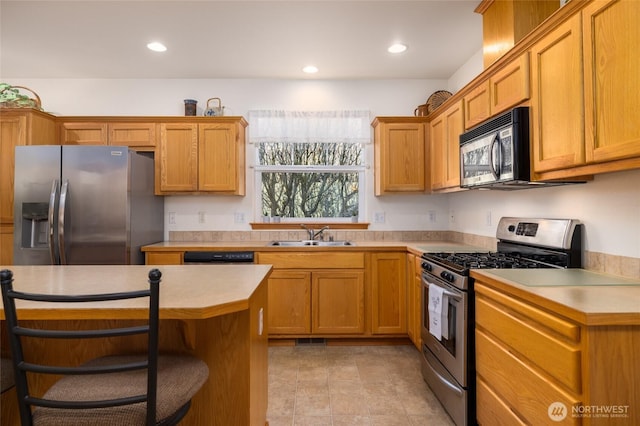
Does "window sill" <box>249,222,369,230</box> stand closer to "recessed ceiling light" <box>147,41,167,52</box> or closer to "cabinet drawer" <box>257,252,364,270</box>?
"cabinet drawer" <box>257,252,364,270</box>

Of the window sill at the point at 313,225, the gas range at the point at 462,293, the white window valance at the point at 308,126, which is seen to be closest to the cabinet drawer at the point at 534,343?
the gas range at the point at 462,293

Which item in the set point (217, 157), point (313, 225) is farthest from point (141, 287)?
point (313, 225)

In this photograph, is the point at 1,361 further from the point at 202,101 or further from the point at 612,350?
the point at 202,101

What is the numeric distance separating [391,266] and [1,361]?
272 centimetres

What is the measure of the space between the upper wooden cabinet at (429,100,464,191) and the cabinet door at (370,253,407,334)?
806 mm

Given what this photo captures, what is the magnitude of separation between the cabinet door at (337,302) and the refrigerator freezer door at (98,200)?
5.73 ft

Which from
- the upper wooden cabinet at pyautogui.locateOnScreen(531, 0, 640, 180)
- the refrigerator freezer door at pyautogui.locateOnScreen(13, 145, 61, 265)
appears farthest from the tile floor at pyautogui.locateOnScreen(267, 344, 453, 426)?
the refrigerator freezer door at pyautogui.locateOnScreen(13, 145, 61, 265)

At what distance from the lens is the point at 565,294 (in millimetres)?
1356

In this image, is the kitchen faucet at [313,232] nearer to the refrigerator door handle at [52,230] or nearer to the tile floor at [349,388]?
the tile floor at [349,388]

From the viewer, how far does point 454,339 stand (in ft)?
6.65

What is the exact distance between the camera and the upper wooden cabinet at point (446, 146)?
283 cm

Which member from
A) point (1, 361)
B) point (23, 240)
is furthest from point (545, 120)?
point (23, 240)

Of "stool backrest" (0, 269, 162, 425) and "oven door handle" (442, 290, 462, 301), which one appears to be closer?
"stool backrest" (0, 269, 162, 425)

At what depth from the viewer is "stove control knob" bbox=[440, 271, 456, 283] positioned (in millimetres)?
2055
